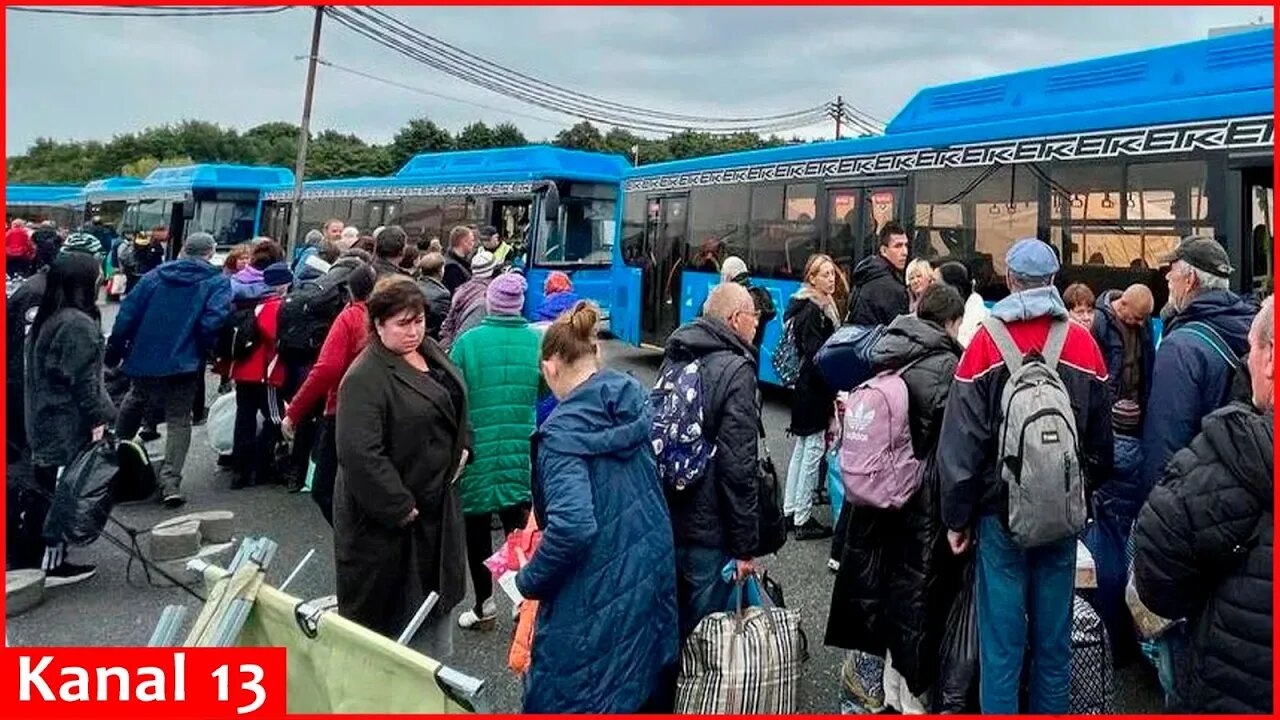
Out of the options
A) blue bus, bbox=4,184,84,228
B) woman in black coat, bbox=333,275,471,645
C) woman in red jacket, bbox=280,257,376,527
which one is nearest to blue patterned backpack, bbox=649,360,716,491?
woman in black coat, bbox=333,275,471,645

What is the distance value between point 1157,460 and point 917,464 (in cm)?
97

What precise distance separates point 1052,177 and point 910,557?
4939 millimetres

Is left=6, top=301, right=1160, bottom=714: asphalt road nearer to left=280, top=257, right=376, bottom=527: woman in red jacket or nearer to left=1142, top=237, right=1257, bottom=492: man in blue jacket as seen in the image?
left=280, top=257, right=376, bottom=527: woman in red jacket

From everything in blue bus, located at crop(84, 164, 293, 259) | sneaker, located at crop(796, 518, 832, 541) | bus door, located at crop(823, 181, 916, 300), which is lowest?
sneaker, located at crop(796, 518, 832, 541)

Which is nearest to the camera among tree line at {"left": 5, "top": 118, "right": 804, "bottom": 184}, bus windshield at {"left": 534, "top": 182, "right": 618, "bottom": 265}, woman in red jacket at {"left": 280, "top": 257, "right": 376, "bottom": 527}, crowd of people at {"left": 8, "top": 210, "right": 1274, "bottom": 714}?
crowd of people at {"left": 8, "top": 210, "right": 1274, "bottom": 714}

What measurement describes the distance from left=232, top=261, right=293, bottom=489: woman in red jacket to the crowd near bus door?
6420 mm

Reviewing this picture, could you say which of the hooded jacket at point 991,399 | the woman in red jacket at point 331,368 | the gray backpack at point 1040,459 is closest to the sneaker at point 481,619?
the woman in red jacket at point 331,368

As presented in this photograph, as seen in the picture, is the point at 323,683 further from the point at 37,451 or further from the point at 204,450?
Answer: the point at 204,450

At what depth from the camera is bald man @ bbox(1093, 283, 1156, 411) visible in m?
4.45

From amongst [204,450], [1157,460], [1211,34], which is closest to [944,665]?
[1157,460]

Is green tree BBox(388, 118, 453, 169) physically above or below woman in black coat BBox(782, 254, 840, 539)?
above

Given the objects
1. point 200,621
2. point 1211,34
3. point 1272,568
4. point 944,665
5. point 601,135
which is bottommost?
point 944,665

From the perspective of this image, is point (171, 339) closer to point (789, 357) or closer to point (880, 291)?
point (789, 357)

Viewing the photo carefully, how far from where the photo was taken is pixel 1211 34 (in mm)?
7414
